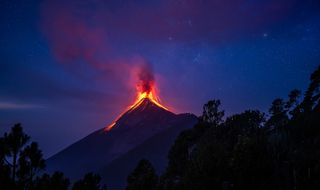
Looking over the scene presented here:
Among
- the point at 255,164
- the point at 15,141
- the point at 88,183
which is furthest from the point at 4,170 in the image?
the point at 255,164

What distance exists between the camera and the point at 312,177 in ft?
88.9

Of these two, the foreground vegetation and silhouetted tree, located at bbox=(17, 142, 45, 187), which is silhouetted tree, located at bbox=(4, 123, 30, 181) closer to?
silhouetted tree, located at bbox=(17, 142, 45, 187)

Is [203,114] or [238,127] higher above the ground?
[203,114]

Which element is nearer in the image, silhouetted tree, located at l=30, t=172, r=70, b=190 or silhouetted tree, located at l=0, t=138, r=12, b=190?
silhouetted tree, located at l=0, t=138, r=12, b=190

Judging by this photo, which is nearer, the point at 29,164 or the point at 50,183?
the point at 29,164

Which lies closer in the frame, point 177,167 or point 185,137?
point 177,167

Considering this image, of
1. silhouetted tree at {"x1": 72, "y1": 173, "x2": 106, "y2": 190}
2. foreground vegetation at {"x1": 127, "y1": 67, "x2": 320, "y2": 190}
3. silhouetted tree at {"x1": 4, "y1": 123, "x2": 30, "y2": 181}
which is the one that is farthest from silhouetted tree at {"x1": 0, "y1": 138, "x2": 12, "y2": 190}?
foreground vegetation at {"x1": 127, "y1": 67, "x2": 320, "y2": 190}

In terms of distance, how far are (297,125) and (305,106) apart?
17247mm

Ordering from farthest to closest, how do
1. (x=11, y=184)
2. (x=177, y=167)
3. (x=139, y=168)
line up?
(x=177, y=167), (x=139, y=168), (x=11, y=184)

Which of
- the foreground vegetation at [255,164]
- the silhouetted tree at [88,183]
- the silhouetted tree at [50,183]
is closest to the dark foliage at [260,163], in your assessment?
the foreground vegetation at [255,164]

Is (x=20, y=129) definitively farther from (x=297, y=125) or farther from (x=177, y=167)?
(x=297, y=125)

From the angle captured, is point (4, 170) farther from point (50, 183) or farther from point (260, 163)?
point (260, 163)

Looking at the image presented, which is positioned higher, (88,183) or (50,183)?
(50,183)

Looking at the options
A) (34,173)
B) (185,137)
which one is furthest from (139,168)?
(34,173)
